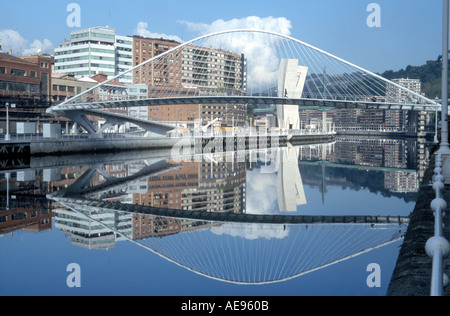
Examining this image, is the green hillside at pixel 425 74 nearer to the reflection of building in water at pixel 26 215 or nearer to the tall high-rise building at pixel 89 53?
the tall high-rise building at pixel 89 53

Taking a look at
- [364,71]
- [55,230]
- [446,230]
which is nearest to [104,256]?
[55,230]

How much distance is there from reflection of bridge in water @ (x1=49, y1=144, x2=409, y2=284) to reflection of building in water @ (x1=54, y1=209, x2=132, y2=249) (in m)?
0.03

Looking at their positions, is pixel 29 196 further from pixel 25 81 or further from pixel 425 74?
pixel 425 74

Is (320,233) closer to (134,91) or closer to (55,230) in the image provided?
(55,230)

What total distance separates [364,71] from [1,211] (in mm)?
27626

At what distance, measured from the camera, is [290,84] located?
3654 inches

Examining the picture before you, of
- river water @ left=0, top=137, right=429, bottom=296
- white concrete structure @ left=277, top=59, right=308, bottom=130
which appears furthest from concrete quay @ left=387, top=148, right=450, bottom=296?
white concrete structure @ left=277, top=59, right=308, bottom=130

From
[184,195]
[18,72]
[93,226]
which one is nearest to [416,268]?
[93,226]

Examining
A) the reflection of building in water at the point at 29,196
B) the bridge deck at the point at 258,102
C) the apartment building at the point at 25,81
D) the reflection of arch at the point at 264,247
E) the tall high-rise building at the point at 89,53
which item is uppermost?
the tall high-rise building at the point at 89,53

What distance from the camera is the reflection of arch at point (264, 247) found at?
8844mm

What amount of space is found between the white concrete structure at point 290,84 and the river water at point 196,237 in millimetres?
70469

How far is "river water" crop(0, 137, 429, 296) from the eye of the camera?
26.2ft

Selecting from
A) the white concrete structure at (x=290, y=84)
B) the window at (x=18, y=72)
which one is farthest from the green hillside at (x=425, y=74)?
the window at (x=18, y=72)

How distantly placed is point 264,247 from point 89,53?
8913 cm
